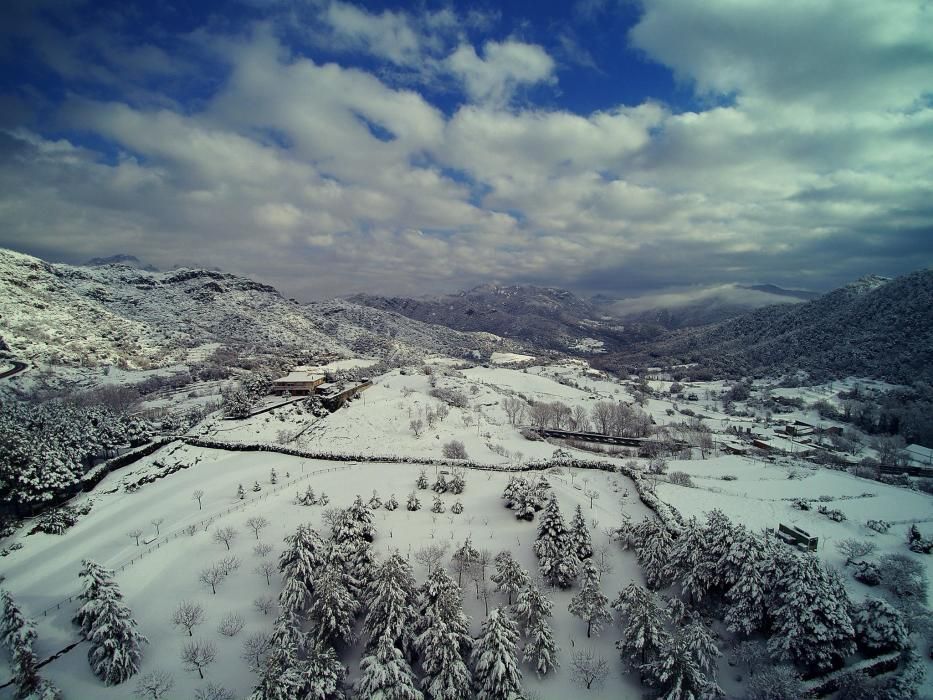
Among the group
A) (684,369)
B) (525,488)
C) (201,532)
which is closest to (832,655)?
(525,488)

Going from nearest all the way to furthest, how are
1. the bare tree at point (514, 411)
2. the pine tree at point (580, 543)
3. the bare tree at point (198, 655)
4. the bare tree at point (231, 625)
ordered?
the bare tree at point (198, 655)
the bare tree at point (231, 625)
the pine tree at point (580, 543)
the bare tree at point (514, 411)

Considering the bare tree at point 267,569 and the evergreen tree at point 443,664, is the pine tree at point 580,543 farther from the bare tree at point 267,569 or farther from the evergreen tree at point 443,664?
the bare tree at point 267,569

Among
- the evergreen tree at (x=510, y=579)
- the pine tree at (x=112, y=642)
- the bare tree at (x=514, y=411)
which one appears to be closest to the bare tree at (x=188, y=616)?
the pine tree at (x=112, y=642)

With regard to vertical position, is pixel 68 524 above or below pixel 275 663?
below

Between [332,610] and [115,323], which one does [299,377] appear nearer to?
[332,610]

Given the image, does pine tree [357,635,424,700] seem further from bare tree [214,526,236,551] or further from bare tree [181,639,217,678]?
bare tree [214,526,236,551]

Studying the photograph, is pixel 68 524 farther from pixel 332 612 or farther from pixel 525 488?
pixel 525 488

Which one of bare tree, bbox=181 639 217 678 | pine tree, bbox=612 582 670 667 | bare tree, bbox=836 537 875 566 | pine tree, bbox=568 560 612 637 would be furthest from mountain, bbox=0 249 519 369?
bare tree, bbox=836 537 875 566
